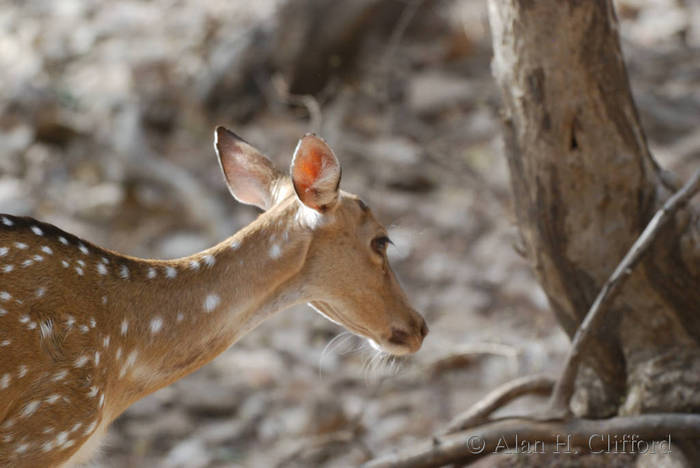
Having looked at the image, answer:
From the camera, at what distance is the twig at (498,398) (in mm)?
4277

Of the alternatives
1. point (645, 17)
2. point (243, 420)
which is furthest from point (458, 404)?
point (645, 17)

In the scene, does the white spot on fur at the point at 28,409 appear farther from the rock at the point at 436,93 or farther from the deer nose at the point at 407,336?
the rock at the point at 436,93

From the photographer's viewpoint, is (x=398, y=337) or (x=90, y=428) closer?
(x=90, y=428)

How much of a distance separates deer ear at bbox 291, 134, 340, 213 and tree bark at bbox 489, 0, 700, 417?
0.95 meters

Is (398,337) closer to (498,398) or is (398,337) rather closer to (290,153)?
(498,398)

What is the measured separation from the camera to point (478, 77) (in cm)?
1074

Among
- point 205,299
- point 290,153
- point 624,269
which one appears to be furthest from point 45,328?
point 290,153

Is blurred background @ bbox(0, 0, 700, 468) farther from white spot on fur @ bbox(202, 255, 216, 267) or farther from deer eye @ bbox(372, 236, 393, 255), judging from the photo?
A: white spot on fur @ bbox(202, 255, 216, 267)

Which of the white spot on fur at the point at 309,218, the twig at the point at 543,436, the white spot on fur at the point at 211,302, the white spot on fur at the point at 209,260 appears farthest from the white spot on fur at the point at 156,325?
the twig at the point at 543,436

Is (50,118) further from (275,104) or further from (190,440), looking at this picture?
(190,440)

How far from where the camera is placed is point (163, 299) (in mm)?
3617

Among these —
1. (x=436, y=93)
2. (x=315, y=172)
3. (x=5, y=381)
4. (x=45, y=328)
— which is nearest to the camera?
(x=5, y=381)

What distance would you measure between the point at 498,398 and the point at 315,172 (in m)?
1.67

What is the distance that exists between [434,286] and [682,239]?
4350 millimetres
